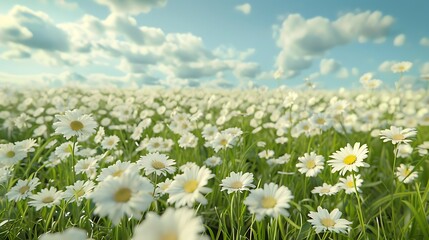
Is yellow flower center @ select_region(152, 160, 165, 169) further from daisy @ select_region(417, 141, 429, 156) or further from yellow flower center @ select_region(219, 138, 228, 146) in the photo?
daisy @ select_region(417, 141, 429, 156)

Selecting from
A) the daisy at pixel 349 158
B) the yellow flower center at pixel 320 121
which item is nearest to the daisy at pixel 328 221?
the daisy at pixel 349 158

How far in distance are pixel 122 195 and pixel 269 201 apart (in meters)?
0.49

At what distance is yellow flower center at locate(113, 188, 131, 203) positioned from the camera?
884mm

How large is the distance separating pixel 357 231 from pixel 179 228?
143cm

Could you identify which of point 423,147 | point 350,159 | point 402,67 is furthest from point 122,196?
point 402,67

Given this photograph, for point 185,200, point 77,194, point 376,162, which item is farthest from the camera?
point 376,162

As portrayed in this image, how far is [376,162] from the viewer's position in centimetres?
331

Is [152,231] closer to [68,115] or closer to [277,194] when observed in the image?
[277,194]

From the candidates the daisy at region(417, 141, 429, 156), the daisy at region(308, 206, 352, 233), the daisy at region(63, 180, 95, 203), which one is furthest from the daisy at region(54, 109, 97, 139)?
the daisy at region(417, 141, 429, 156)

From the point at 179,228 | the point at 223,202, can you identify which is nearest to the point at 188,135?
the point at 223,202

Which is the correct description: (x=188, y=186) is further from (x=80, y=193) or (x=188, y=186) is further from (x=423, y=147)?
(x=423, y=147)

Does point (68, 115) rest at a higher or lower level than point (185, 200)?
higher

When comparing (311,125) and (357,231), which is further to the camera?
(311,125)

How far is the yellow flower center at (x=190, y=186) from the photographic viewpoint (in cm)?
109
